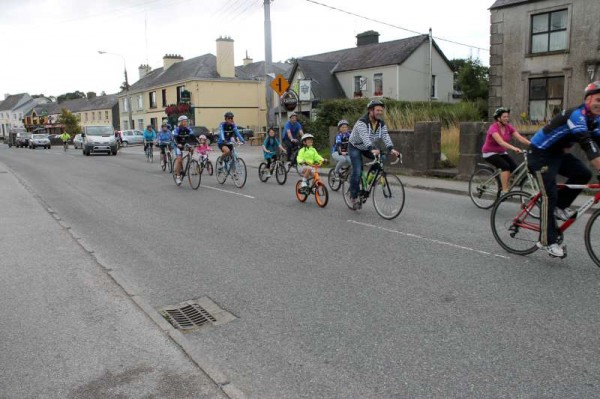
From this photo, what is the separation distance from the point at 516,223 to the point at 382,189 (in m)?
2.96

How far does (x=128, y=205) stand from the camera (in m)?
10.9

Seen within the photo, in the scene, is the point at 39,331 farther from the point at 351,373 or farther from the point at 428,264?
the point at 428,264

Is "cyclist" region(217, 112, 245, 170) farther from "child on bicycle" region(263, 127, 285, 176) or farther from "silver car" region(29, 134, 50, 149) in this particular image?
"silver car" region(29, 134, 50, 149)

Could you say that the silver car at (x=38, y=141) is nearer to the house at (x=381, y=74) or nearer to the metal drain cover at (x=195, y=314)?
the house at (x=381, y=74)

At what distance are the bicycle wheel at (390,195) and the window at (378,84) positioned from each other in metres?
32.6

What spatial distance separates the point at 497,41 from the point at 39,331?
25172 mm

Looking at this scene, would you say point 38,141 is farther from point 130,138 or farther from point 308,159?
point 308,159

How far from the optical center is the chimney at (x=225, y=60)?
5072 centimetres

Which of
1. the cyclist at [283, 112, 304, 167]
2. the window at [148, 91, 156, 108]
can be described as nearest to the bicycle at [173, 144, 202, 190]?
the cyclist at [283, 112, 304, 167]

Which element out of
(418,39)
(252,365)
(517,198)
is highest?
(418,39)

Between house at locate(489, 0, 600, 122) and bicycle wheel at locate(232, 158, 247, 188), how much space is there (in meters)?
14.9

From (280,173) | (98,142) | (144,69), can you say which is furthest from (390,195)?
(144,69)

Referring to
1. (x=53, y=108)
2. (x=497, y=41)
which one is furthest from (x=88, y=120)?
(x=497, y=41)

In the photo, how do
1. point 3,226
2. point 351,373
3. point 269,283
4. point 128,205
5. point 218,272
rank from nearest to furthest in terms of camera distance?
1. point 351,373
2. point 269,283
3. point 218,272
4. point 3,226
5. point 128,205
